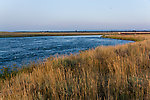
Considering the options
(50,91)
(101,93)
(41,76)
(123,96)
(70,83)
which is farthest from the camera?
(41,76)

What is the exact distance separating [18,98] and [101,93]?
2.27 m

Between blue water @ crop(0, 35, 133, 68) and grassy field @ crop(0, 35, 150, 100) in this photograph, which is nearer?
grassy field @ crop(0, 35, 150, 100)

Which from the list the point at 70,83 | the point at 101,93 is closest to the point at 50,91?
the point at 70,83

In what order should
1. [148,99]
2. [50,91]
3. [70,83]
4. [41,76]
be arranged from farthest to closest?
[41,76], [70,83], [50,91], [148,99]

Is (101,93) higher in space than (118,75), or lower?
lower

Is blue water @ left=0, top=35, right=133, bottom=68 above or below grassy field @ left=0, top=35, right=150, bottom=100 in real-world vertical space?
below

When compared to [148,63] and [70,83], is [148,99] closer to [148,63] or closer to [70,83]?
[70,83]

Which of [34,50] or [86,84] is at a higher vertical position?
[86,84]

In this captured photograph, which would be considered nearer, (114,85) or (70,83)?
(114,85)

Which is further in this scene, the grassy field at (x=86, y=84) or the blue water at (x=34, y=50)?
the blue water at (x=34, y=50)

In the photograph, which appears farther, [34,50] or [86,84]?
[34,50]

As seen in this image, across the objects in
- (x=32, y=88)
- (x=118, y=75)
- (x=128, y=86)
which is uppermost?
(x=118, y=75)

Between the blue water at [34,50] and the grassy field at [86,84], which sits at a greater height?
the grassy field at [86,84]

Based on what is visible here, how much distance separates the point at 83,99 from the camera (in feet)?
10.6
